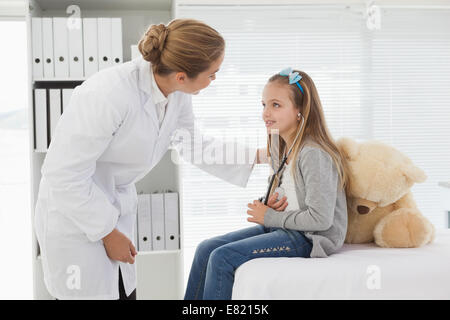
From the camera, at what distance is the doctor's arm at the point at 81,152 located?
1.29 meters

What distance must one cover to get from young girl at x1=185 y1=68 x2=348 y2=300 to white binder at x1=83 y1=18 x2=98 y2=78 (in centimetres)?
97

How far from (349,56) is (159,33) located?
1566 mm

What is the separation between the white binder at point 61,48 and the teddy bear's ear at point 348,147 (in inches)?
52.1

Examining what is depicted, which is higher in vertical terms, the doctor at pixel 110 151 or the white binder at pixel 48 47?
the white binder at pixel 48 47

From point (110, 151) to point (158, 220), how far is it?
3.12 ft

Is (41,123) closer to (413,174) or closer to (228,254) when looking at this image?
(228,254)

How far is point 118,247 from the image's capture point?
146 centimetres

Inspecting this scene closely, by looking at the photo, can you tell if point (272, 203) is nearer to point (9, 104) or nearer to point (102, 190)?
point (102, 190)

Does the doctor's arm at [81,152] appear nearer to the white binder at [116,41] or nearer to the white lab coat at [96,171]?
the white lab coat at [96,171]

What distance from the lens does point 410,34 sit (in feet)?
8.64

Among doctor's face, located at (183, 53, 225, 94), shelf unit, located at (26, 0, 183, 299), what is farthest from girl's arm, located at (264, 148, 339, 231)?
shelf unit, located at (26, 0, 183, 299)

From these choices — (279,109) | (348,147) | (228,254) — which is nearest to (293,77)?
(279,109)

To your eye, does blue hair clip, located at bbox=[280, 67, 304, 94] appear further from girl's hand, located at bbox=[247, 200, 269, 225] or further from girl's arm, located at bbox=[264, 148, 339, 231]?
girl's hand, located at bbox=[247, 200, 269, 225]

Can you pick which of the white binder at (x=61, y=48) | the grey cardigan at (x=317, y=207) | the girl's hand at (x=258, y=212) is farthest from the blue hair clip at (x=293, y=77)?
the white binder at (x=61, y=48)
